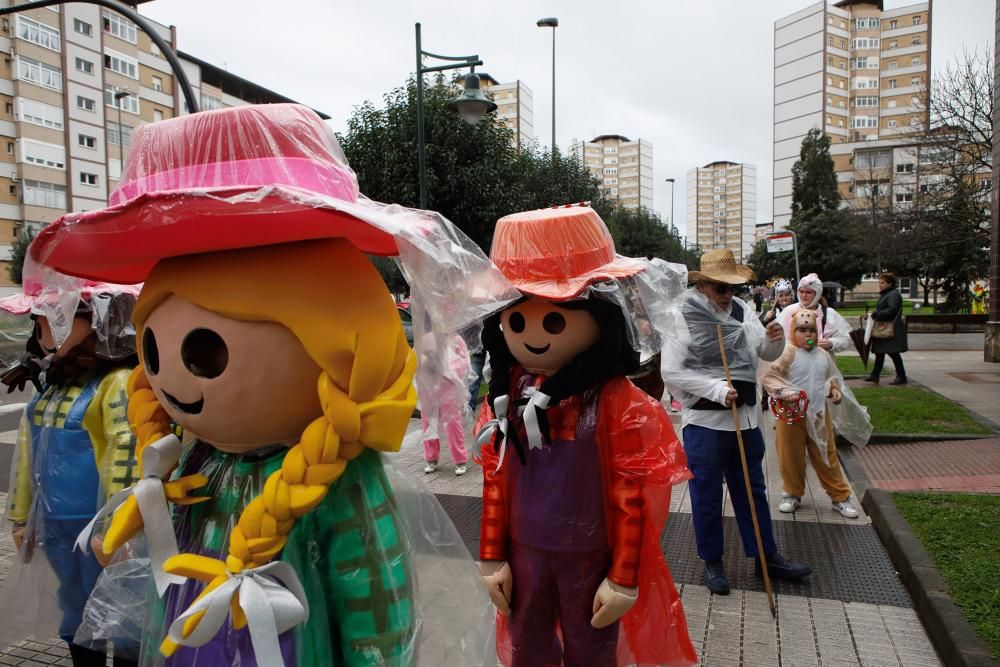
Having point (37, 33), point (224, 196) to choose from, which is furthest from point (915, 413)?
point (37, 33)

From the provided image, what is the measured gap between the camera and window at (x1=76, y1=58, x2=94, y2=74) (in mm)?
39469

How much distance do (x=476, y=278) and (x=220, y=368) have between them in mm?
653

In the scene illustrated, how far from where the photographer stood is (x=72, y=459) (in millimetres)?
2889

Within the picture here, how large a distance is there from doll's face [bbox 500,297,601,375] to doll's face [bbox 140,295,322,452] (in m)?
1.02

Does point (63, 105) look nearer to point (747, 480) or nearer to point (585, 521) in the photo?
point (747, 480)

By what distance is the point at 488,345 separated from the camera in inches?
112

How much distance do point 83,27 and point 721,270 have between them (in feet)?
151

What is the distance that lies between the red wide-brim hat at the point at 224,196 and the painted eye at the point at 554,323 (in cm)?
91

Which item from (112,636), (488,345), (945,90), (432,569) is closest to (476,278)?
(432,569)

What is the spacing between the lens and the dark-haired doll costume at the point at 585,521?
2551 millimetres

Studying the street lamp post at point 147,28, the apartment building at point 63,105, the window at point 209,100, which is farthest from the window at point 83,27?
the street lamp post at point 147,28

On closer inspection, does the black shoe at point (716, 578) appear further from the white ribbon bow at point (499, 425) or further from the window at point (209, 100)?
the window at point (209, 100)

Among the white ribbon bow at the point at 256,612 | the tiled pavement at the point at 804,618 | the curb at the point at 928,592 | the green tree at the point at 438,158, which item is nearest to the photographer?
the white ribbon bow at the point at 256,612

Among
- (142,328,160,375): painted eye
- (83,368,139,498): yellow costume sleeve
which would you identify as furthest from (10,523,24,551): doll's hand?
(142,328,160,375): painted eye
